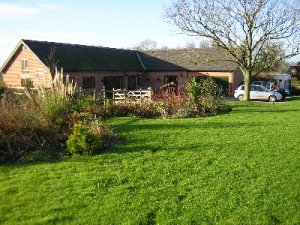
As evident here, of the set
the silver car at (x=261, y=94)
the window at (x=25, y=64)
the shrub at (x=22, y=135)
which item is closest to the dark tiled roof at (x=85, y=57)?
the window at (x=25, y=64)

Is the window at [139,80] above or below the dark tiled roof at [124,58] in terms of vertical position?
below

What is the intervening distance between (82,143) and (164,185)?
315 cm

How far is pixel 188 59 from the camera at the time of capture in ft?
123

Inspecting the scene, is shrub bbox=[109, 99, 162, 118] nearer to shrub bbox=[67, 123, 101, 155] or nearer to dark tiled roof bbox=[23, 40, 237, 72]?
shrub bbox=[67, 123, 101, 155]

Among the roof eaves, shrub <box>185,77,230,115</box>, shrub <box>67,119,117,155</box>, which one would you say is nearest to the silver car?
shrub <box>185,77,230,115</box>

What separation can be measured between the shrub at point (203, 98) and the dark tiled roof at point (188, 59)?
14.9 m

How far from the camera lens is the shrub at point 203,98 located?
65.2 feet

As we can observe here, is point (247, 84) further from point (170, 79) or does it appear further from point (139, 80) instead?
point (139, 80)

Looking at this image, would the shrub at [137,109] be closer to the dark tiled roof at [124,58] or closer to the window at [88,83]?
the dark tiled roof at [124,58]

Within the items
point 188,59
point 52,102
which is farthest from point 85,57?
point 52,102

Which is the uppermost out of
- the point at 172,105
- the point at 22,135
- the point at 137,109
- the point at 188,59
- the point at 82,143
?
the point at 188,59

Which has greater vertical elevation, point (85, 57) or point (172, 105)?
point (85, 57)

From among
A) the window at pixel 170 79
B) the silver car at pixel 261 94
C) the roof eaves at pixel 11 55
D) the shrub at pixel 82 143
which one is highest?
the roof eaves at pixel 11 55

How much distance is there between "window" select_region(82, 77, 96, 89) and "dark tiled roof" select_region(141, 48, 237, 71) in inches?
339
